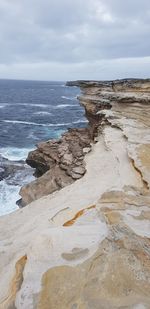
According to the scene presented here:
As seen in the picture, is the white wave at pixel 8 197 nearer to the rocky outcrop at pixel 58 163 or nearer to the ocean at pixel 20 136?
the ocean at pixel 20 136

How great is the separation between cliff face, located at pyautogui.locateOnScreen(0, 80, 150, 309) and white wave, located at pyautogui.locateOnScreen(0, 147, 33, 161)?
18491 millimetres

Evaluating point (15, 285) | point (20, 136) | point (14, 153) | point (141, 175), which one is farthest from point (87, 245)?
point (20, 136)

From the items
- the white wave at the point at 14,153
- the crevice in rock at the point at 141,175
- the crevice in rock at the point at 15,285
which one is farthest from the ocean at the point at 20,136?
the crevice in rock at the point at 15,285

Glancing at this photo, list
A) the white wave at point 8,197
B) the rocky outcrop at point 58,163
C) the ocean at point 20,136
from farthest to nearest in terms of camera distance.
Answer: the ocean at point 20,136
the white wave at point 8,197
the rocky outcrop at point 58,163

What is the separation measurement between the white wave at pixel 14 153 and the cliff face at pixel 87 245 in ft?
60.7

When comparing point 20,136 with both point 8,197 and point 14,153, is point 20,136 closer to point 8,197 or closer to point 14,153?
point 14,153

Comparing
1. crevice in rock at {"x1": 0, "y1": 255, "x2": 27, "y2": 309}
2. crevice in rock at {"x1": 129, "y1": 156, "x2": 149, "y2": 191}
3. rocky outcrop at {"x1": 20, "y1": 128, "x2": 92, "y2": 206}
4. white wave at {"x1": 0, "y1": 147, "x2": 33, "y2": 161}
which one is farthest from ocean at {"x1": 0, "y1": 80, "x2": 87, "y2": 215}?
crevice in rock at {"x1": 0, "y1": 255, "x2": 27, "y2": 309}

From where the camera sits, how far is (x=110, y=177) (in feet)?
42.9

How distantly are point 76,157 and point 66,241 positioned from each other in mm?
11262

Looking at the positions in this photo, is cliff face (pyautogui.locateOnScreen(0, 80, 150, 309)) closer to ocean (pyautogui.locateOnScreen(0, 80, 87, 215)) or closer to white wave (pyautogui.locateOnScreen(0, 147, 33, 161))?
ocean (pyautogui.locateOnScreen(0, 80, 87, 215))

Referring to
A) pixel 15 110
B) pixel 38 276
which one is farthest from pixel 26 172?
pixel 15 110

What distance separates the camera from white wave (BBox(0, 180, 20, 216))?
795 inches

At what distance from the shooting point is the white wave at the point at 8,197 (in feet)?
66.3

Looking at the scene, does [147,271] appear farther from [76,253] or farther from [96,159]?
[96,159]
